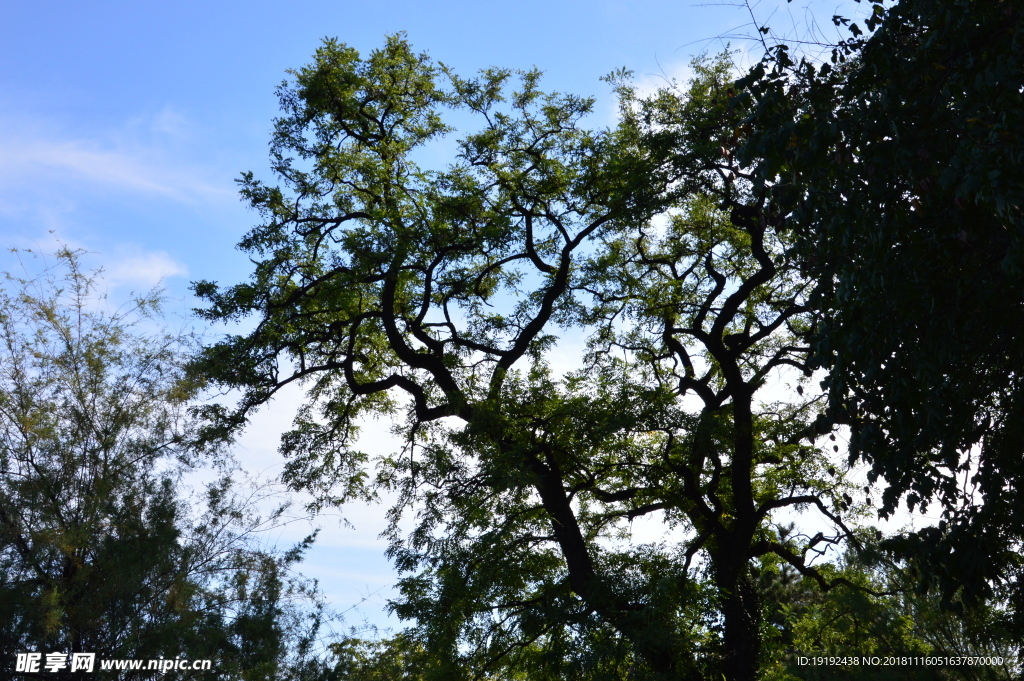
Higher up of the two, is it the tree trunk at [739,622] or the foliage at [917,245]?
the foliage at [917,245]

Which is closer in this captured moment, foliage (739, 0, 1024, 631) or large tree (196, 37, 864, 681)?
foliage (739, 0, 1024, 631)

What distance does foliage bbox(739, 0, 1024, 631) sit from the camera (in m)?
4.97

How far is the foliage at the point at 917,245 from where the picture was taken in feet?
16.3

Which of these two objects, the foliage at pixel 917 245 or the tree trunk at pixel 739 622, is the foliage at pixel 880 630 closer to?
the tree trunk at pixel 739 622

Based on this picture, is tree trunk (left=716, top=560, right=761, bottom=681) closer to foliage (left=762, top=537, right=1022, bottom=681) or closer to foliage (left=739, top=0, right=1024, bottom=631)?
foliage (left=762, top=537, right=1022, bottom=681)

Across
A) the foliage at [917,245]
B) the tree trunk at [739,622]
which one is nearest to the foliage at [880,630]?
the tree trunk at [739,622]

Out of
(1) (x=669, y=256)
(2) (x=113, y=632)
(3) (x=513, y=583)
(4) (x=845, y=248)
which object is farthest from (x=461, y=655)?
(4) (x=845, y=248)

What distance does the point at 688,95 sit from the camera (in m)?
11.0

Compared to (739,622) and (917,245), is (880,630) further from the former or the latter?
(917,245)

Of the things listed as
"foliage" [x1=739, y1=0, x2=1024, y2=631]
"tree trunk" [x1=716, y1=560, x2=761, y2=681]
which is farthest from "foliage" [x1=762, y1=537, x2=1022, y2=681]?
"foliage" [x1=739, y1=0, x2=1024, y2=631]

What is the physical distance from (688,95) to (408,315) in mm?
4707

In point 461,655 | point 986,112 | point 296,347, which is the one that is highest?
point 296,347

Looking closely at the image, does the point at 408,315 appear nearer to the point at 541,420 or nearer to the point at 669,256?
the point at 541,420

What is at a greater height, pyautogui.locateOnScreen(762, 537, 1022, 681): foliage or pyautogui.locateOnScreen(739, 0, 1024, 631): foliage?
pyautogui.locateOnScreen(739, 0, 1024, 631): foliage
